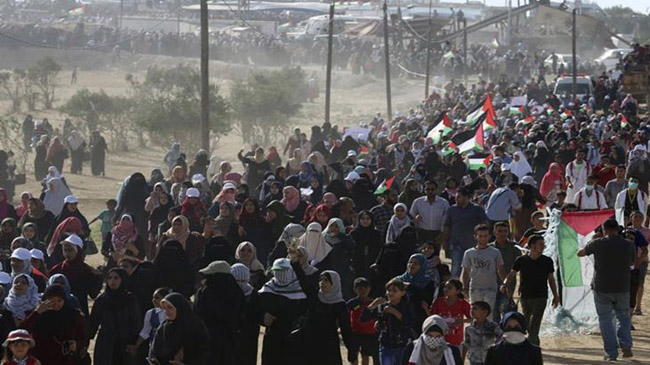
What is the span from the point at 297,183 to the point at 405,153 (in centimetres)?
563

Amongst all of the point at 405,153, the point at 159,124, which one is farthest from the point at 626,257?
the point at 159,124

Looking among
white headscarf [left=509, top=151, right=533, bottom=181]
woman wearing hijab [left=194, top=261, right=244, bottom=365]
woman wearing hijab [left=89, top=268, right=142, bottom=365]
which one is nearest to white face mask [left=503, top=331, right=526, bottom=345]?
woman wearing hijab [left=194, top=261, right=244, bottom=365]

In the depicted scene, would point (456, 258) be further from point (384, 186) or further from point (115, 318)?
point (115, 318)

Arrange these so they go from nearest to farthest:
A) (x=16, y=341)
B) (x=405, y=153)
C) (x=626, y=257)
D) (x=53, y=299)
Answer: (x=16, y=341), (x=53, y=299), (x=626, y=257), (x=405, y=153)

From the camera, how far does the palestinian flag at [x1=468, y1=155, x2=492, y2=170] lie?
2300 cm

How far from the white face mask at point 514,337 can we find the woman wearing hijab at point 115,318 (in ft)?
9.97

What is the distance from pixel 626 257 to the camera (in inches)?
514

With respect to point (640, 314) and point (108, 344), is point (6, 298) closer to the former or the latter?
point (108, 344)

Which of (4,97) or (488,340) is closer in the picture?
(488,340)

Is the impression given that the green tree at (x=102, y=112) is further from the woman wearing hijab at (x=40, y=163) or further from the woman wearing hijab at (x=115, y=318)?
the woman wearing hijab at (x=115, y=318)

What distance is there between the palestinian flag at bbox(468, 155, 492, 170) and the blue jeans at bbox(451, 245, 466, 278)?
6.52m

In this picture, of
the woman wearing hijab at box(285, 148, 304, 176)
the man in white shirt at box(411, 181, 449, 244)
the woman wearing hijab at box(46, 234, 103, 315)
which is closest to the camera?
the woman wearing hijab at box(46, 234, 103, 315)

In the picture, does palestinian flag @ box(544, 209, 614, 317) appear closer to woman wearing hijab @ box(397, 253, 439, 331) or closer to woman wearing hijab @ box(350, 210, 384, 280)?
woman wearing hijab @ box(350, 210, 384, 280)

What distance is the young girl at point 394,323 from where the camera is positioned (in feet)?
37.0
